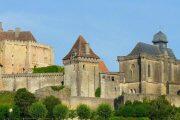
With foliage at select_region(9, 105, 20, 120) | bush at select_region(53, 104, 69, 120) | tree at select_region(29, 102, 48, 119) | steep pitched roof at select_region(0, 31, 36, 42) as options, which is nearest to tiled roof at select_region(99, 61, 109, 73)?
steep pitched roof at select_region(0, 31, 36, 42)

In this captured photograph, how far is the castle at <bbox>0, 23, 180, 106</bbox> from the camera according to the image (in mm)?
105312

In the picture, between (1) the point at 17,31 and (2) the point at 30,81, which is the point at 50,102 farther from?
(1) the point at 17,31

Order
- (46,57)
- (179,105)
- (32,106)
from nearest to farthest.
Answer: (32,106) < (179,105) < (46,57)

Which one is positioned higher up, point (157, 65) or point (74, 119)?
point (157, 65)

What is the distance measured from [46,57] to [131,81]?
674 inches

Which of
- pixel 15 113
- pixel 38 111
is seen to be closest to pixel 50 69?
pixel 15 113

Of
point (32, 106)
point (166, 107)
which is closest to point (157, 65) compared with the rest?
point (166, 107)

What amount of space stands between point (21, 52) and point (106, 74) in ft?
54.1

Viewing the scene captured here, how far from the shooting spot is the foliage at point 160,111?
98625 millimetres

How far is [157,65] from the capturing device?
11056 cm

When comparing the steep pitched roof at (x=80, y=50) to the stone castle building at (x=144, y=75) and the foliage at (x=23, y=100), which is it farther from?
the foliage at (x=23, y=100)

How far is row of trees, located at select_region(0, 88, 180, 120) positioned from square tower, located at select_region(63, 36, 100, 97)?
3.96m

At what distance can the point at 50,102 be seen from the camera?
A: 3932 inches

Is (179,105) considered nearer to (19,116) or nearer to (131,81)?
(131,81)
